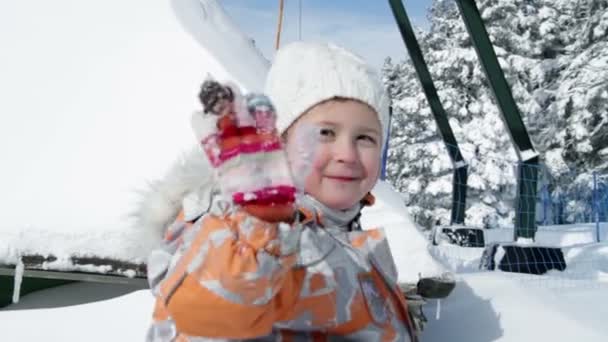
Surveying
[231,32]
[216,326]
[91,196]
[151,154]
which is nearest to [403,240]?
[151,154]

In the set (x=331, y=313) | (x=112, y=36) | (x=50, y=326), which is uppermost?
(x=112, y=36)

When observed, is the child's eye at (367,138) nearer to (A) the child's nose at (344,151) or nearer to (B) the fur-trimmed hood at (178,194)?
(A) the child's nose at (344,151)

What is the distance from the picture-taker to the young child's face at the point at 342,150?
1.22 meters

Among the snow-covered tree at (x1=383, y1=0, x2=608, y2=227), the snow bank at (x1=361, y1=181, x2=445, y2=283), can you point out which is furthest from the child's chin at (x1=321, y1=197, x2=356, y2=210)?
the snow-covered tree at (x1=383, y1=0, x2=608, y2=227)

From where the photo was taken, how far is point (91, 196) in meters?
2.32

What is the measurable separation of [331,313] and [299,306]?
0.09 metres

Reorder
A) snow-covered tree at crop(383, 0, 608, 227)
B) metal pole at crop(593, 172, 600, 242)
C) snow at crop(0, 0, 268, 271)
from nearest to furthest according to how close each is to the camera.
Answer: snow at crop(0, 0, 268, 271), metal pole at crop(593, 172, 600, 242), snow-covered tree at crop(383, 0, 608, 227)

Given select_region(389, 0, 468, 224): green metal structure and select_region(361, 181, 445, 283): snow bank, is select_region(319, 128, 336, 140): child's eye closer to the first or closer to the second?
select_region(361, 181, 445, 283): snow bank

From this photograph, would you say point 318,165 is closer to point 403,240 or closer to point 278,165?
point 278,165

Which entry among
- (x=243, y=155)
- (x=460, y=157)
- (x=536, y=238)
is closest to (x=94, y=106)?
(x=243, y=155)

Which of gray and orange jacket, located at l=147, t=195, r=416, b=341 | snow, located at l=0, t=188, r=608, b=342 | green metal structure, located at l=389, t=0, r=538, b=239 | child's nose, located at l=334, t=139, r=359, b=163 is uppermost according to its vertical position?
green metal structure, located at l=389, t=0, r=538, b=239

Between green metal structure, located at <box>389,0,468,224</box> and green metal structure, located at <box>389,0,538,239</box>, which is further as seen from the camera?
green metal structure, located at <box>389,0,468,224</box>

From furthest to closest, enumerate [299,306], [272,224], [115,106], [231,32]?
[231,32]
[115,106]
[299,306]
[272,224]

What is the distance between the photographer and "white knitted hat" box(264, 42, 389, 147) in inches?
50.2
